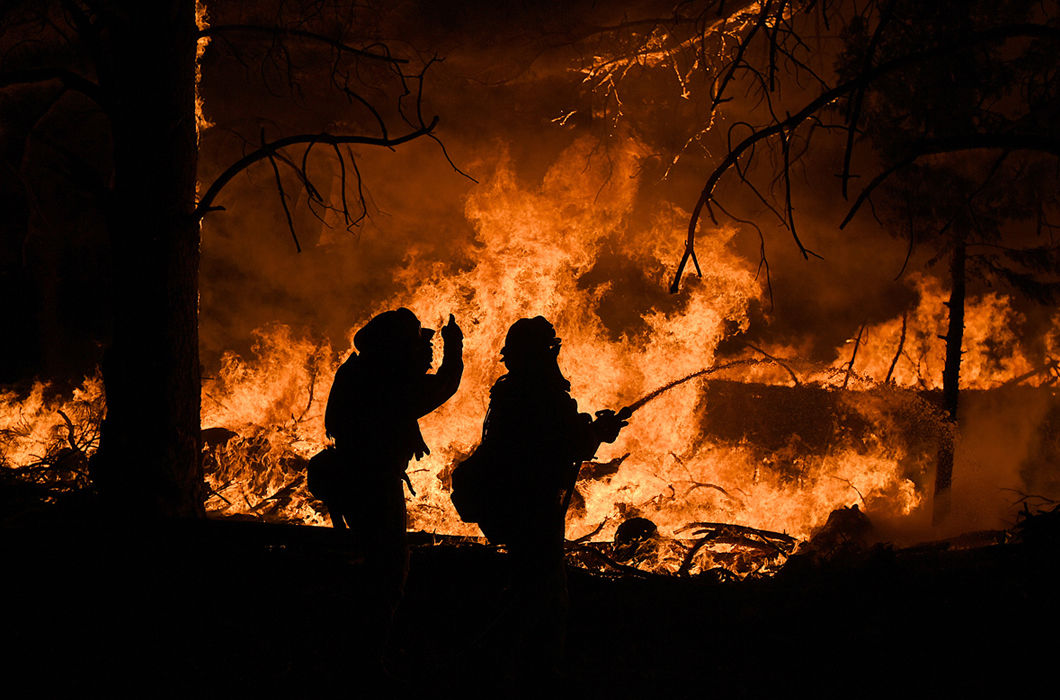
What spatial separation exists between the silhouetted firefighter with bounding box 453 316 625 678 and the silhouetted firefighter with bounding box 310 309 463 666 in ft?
1.24

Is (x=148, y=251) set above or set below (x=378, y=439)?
above

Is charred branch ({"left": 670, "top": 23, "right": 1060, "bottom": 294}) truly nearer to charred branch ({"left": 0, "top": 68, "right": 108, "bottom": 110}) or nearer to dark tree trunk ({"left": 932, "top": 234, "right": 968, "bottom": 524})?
charred branch ({"left": 0, "top": 68, "right": 108, "bottom": 110})

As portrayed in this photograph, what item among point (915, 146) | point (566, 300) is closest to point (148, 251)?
point (915, 146)

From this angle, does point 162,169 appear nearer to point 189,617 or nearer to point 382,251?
point 189,617

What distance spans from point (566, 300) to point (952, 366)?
602cm

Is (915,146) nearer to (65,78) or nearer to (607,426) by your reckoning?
(607,426)

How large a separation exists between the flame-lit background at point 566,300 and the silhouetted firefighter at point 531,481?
454 cm

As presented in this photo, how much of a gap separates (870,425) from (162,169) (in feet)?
35.9

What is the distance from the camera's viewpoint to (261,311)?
11.6 m

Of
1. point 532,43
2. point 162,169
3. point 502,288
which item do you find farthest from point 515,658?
point 532,43

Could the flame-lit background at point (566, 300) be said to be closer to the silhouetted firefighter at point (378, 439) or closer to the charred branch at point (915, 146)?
the silhouetted firefighter at point (378, 439)

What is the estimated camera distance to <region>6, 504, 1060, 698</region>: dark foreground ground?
340 cm

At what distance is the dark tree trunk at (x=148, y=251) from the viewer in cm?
459

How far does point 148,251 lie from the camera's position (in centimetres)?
464
